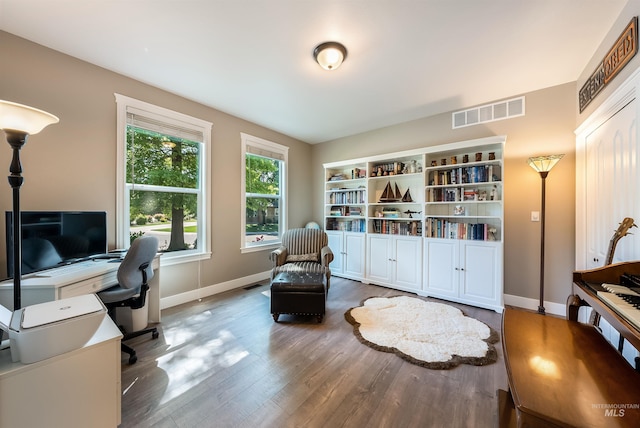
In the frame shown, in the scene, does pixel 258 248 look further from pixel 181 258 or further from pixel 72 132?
pixel 72 132

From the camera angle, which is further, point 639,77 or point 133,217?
point 133,217

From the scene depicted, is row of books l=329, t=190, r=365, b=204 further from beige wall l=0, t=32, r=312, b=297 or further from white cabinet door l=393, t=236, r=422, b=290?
beige wall l=0, t=32, r=312, b=297

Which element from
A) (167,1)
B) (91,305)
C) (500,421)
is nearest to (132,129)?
(167,1)

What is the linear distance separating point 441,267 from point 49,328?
3573 mm

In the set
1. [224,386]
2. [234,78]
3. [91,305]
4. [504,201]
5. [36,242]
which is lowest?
[224,386]

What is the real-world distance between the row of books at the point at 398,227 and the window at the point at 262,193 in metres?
1.73

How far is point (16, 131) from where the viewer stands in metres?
1.28

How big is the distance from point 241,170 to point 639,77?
3.88 metres

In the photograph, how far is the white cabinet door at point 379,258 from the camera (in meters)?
3.63

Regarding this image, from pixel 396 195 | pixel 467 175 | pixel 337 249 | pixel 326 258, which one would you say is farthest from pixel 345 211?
pixel 467 175

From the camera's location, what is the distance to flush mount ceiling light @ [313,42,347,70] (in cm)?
198

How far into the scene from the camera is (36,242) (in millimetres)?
1765

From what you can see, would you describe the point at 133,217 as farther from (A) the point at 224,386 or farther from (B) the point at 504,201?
(B) the point at 504,201

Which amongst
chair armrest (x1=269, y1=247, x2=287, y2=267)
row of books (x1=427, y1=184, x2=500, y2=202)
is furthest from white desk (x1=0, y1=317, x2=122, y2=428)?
row of books (x1=427, y1=184, x2=500, y2=202)
